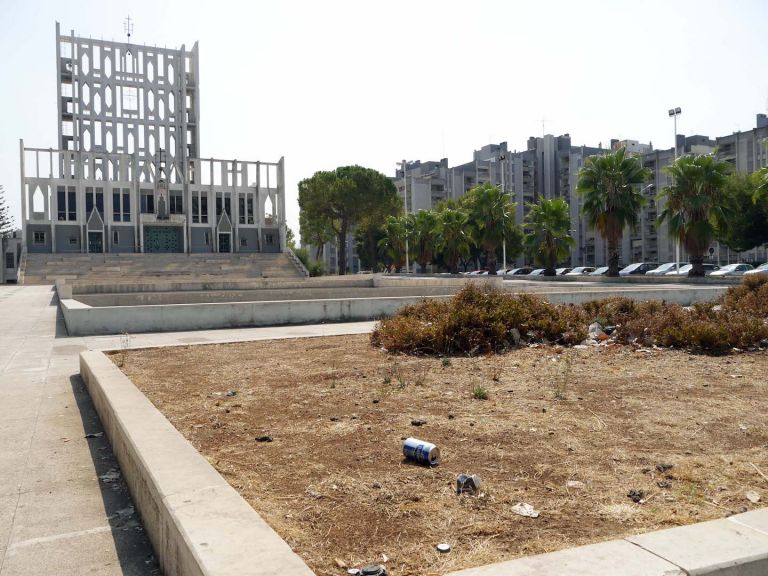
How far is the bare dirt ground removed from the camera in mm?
3191

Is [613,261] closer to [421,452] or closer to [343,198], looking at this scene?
[343,198]

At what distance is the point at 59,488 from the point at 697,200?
1456 inches

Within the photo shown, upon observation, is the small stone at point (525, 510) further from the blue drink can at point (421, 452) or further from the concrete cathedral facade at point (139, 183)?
the concrete cathedral facade at point (139, 183)

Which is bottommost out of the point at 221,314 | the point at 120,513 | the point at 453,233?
the point at 120,513

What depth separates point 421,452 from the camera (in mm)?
4203

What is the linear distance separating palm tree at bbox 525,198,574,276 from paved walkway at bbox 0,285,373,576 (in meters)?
42.3

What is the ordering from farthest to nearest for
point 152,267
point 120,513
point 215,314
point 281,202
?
point 281,202
point 152,267
point 215,314
point 120,513

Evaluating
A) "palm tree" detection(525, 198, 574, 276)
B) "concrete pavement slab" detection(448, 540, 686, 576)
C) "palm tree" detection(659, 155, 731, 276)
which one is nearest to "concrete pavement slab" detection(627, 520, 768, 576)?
"concrete pavement slab" detection(448, 540, 686, 576)

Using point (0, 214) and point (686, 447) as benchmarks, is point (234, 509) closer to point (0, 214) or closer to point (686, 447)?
point (686, 447)

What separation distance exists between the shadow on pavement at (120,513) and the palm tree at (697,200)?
35.5 m

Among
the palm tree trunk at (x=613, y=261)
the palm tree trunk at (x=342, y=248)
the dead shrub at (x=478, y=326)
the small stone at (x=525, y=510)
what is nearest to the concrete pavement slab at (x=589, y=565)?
the small stone at (x=525, y=510)

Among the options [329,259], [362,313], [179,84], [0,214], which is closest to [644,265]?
[362,313]

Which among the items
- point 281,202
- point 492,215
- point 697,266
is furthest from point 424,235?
point 697,266

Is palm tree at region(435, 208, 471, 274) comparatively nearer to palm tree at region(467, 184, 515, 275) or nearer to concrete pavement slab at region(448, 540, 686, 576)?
palm tree at region(467, 184, 515, 275)
